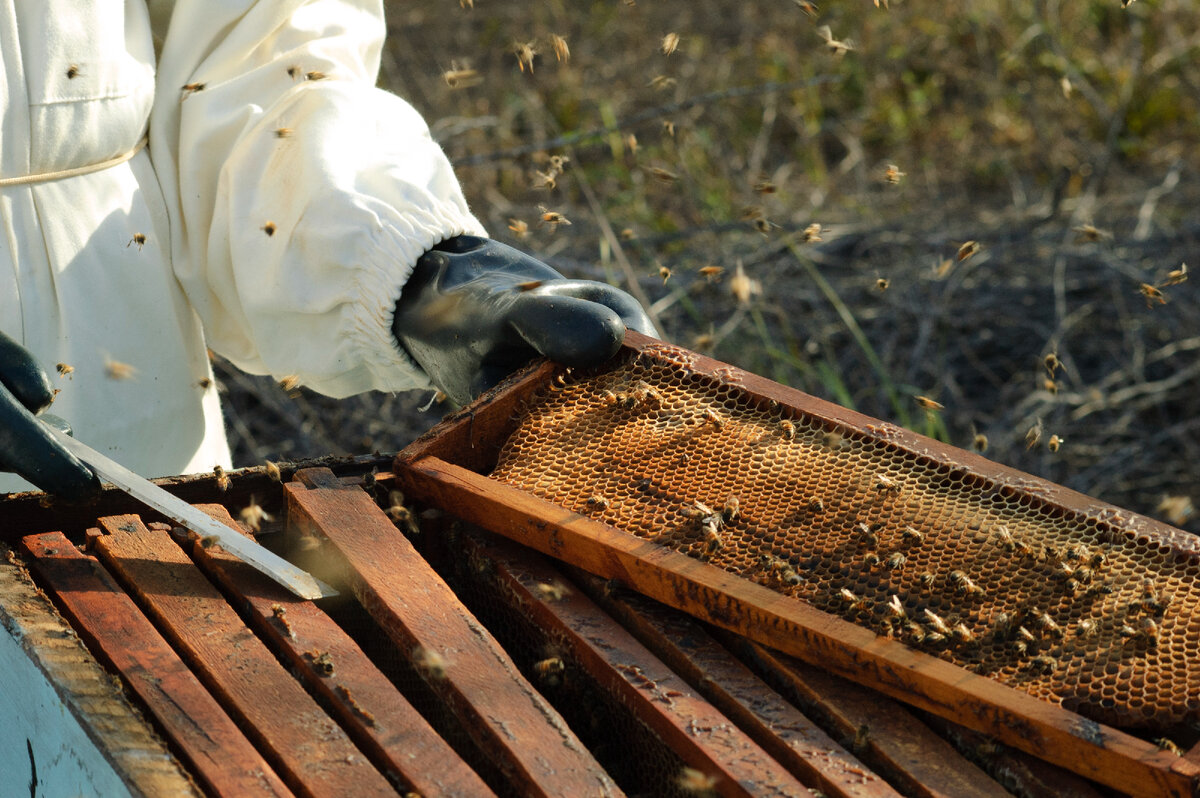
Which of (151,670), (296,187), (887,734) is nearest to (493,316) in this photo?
(296,187)

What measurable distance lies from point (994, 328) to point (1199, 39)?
3243mm

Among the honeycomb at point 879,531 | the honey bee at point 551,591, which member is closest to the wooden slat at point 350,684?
the honey bee at point 551,591

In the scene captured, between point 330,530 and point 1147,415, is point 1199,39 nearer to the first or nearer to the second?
point 1147,415

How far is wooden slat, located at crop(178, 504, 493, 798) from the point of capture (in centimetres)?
128

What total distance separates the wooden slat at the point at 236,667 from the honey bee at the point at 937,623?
29.1 inches

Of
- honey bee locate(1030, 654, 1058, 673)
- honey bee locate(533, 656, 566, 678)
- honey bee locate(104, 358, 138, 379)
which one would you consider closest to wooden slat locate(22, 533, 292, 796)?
honey bee locate(533, 656, 566, 678)

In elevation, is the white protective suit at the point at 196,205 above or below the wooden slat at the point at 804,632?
above

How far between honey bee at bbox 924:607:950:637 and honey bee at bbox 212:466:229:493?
1068 millimetres

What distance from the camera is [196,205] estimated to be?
2.40 metres

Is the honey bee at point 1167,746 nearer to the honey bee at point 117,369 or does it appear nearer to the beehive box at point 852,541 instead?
the beehive box at point 852,541

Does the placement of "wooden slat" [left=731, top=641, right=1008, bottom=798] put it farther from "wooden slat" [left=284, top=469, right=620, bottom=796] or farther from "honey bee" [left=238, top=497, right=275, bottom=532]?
"honey bee" [left=238, top=497, right=275, bottom=532]

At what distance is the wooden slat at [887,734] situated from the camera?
1.34 m

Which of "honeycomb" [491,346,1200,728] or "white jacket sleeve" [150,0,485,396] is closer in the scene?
"honeycomb" [491,346,1200,728]

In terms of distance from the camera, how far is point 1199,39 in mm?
7215
